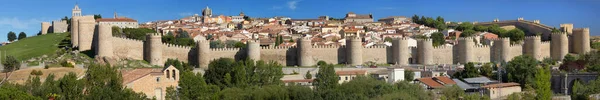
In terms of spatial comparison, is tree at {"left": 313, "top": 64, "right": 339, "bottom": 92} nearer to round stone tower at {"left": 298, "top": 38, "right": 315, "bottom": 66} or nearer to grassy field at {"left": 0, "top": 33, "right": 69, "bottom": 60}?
round stone tower at {"left": 298, "top": 38, "right": 315, "bottom": 66}

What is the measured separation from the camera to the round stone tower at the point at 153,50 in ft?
123

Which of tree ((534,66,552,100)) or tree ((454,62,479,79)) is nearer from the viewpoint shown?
tree ((534,66,552,100))

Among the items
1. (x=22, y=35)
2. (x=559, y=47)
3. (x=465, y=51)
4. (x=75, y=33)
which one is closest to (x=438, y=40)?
(x=559, y=47)

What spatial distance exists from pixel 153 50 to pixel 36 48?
11.4 meters

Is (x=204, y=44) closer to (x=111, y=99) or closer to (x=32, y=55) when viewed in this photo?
(x=32, y=55)

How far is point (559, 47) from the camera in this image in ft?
138

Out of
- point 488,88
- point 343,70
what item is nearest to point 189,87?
point 488,88

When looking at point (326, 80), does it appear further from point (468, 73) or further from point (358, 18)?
point (358, 18)

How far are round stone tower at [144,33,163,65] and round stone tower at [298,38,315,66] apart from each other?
5.76 meters

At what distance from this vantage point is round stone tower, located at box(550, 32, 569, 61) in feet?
138

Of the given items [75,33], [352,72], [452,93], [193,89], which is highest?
[75,33]

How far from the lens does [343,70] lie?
118 feet

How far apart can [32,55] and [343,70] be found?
49.0ft

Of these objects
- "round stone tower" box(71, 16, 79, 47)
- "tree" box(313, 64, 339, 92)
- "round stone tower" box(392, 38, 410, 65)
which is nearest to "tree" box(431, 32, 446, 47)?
"round stone tower" box(392, 38, 410, 65)
